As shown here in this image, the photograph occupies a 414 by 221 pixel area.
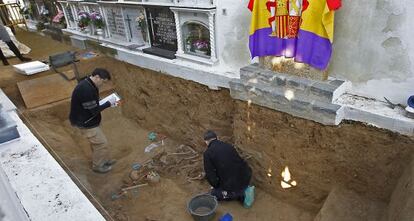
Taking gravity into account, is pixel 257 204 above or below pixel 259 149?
below

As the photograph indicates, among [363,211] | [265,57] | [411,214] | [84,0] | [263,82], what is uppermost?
[84,0]

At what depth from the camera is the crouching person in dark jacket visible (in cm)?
454

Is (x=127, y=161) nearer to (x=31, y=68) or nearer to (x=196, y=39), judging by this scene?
(x=196, y=39)

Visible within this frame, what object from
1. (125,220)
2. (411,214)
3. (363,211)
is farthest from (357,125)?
(125,220)

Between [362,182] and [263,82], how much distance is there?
6.32 feet

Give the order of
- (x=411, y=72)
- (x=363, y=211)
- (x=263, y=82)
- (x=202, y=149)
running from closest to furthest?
(x=411, y=72), (x=363, y=211), (x=263, y=82), (x=202, y=149)

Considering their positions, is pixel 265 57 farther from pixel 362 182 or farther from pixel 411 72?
pixel 362 182

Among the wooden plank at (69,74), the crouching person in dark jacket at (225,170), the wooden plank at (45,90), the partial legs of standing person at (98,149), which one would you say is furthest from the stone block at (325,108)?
the wooden plank at (69,74)

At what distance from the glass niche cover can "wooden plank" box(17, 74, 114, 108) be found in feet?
10.5

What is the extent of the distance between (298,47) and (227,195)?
2.50 meters

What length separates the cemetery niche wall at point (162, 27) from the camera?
555 cm

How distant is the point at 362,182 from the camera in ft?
13.1

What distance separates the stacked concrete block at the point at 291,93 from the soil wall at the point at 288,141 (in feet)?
0.49

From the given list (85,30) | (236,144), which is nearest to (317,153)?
(236,144)
